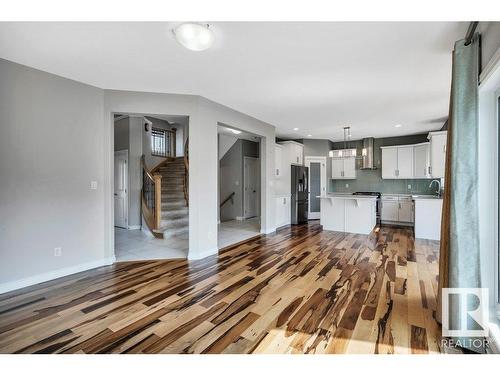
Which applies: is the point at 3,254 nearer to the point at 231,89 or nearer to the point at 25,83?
the point at 25,83

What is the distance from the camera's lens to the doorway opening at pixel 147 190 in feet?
17.0

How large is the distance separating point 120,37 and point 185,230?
4152 mm

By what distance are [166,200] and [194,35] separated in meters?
4.75

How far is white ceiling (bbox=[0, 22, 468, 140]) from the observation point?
6.95ft

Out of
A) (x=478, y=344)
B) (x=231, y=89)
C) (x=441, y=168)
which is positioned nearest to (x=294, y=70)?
(x=231, y=89)

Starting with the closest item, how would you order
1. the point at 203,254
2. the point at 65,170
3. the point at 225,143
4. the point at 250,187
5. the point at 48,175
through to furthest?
the point at 48,175 → the point at 65,170 → the point at 203,254 → the point at 225,143 → the point at 250,187

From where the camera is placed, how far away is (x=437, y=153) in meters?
5.17

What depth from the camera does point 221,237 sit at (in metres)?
5.37

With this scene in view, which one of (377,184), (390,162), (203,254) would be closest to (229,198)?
(203,254)

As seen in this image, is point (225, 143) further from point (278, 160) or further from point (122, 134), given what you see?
point (122, 134)

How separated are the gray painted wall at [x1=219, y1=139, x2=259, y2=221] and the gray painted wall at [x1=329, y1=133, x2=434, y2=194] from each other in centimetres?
311

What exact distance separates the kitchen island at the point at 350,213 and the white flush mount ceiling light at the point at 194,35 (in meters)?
4.67

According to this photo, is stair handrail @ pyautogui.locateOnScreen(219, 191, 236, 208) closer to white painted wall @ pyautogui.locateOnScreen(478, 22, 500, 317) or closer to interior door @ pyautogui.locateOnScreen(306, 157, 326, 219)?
interior door @ pyautogui.locateOnScreen(306, 157, 326, 219)

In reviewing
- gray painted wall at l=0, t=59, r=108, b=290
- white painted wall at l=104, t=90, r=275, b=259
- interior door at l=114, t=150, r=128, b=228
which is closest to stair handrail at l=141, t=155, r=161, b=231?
interior door at l=114, t=150, r=128, b=228
